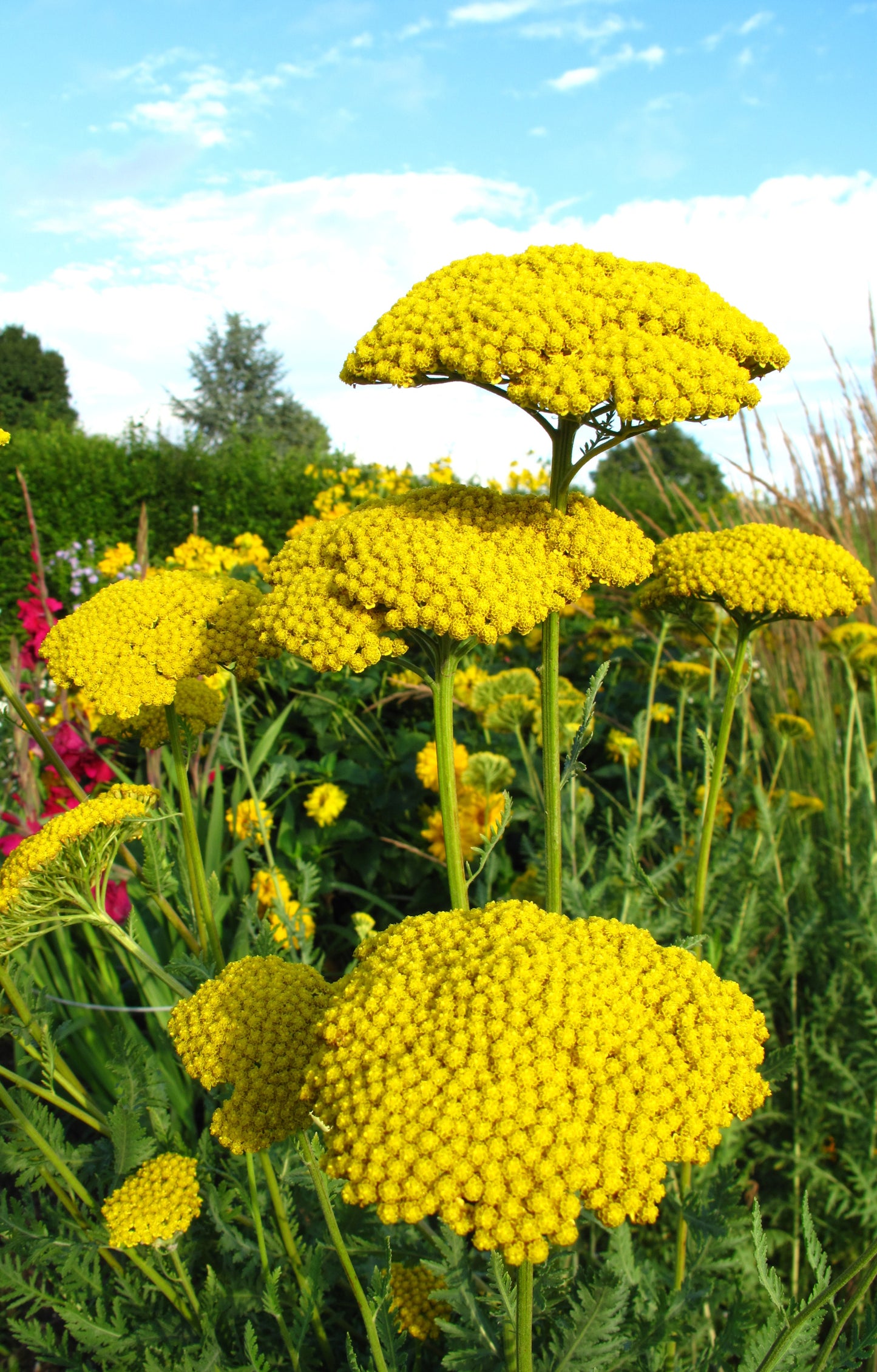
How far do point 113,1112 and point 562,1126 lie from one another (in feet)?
4.03

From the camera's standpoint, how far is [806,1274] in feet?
8.34

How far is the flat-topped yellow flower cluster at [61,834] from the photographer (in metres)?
1.39

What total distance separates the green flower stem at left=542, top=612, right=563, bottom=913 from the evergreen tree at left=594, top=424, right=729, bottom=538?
0.37 meters

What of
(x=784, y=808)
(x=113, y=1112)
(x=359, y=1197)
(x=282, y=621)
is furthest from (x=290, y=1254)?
(x=784, y=808)

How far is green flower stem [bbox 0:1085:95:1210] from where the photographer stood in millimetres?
1503

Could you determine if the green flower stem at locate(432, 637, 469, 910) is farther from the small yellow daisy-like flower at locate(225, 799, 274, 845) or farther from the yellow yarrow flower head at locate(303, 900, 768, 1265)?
the small yellow daisy-like flower at locate(225, 799, 274, 845)

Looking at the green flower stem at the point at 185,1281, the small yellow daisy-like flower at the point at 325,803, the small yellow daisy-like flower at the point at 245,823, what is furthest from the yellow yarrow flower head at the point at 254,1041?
the small yellow daisy-like flower at the point at 325,803

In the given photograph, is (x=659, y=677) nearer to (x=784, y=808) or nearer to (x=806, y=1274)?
(x=784, y=808)

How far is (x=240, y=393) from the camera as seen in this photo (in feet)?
114

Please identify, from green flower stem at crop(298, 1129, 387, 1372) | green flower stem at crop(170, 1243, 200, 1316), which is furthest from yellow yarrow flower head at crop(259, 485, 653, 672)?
green flower stem at crop(170, 1243, 200, 1316)

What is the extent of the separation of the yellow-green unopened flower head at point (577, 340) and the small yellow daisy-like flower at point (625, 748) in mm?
1933

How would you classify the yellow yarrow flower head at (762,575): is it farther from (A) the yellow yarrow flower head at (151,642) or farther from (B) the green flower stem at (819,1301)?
(B) the green flower stem at (819,1301)

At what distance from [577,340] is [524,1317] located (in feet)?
4.08

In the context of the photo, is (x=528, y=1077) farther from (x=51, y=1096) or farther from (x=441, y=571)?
(x=51, y=1096)
